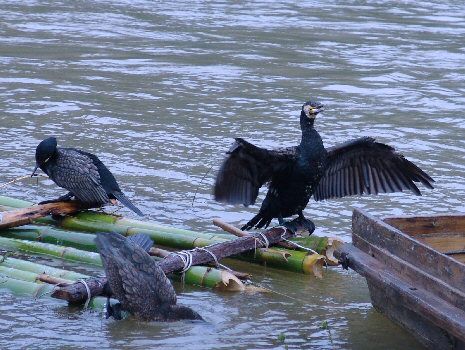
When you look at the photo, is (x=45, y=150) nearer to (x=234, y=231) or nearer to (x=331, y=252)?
(x=234, y=231)

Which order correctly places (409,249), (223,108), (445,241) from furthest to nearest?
(223,108) < (445,241) < (409,249)

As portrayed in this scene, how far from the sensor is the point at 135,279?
6.49 m

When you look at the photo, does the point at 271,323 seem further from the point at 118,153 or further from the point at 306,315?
the point at 118,153

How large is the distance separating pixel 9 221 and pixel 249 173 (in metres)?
1.70

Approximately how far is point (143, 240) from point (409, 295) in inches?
79.9

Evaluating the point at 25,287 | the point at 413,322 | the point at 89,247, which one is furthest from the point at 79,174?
the point at 413,322

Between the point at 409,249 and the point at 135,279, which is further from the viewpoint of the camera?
the point at 135,279

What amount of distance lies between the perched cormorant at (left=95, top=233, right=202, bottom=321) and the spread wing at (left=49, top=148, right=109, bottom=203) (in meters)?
1.52

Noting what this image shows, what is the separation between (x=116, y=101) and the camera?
12.9 metres

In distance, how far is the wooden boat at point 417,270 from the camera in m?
5.55

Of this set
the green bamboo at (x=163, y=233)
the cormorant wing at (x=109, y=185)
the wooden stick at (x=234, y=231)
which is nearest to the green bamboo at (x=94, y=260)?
the green bamboo at (x=163, y=233)

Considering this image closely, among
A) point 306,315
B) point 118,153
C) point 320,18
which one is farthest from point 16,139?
point 320,18

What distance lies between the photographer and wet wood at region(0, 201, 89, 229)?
7844 millimetres

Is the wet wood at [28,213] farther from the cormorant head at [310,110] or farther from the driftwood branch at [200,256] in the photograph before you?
the cormorant head at [310,110]
